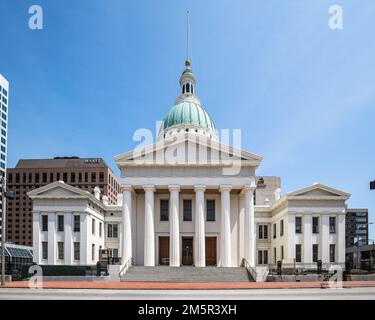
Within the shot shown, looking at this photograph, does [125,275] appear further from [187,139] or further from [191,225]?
[187,139]

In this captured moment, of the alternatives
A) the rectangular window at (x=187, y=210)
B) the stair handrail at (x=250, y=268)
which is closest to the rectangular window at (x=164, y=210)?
the rectangular window at (x=187, y=210)

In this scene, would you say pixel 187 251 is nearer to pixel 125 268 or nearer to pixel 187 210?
pixel 187 210

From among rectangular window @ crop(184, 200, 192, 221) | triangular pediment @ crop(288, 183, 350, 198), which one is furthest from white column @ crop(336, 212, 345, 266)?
rectangular window @ crop(184, 200, 192, 221)

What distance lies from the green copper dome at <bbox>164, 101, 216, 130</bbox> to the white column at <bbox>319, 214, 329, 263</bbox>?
94.6ft

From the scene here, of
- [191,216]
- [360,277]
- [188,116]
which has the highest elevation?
[188,116]

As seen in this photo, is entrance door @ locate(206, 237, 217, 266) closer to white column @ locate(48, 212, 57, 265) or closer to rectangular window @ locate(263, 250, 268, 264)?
rectangular window @ locate(263, 250, 268, 264)

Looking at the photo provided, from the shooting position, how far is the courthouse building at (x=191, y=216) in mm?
46781

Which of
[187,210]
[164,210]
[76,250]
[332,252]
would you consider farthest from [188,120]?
[332,252]

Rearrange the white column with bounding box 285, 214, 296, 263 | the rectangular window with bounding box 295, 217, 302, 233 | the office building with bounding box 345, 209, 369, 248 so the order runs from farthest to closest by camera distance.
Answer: the office building with bounding box 345, 209, 369, 248, the rectangular window with bounding box 295, 217, 302, 233, the white column with bounding box 285, 214, 296, 263

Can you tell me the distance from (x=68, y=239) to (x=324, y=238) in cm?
3674

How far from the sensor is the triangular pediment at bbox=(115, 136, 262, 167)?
47.2 metres

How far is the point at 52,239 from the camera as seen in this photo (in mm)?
55562
